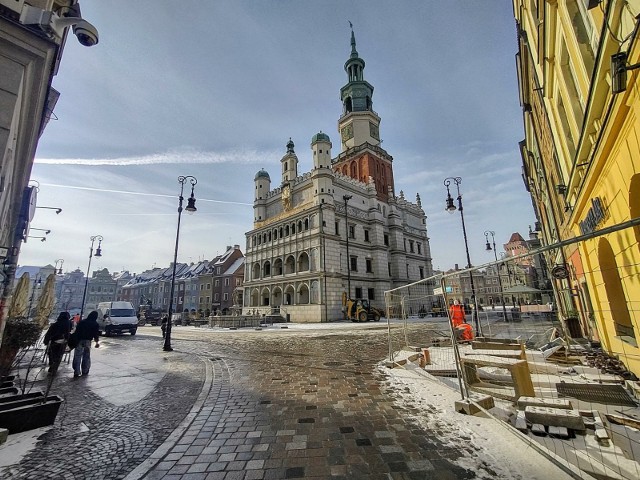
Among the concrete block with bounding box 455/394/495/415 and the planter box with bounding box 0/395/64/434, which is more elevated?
the planter box with bounding box 0/395/64/434

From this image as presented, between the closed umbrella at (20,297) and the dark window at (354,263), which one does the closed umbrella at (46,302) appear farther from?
the dark window at (354,263)

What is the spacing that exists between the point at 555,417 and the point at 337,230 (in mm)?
34699

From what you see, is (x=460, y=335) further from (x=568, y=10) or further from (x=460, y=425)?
(x=568, y=10)

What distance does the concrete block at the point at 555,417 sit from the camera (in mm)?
3818

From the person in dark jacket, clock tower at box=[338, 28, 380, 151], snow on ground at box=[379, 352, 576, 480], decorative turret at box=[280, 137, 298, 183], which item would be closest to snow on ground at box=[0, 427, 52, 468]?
the person in dark jacket

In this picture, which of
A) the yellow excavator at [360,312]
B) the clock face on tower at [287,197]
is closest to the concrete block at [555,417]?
the yellow excavator at [360,312]

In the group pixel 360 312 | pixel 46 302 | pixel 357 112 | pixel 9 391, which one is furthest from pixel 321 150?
pixel 9 391

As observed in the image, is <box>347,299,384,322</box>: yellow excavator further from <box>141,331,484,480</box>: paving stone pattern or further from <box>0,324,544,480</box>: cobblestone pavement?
<box>0,324,544,480</box>: cobblestone pavement

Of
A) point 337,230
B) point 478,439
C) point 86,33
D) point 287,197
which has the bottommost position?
point 478,439

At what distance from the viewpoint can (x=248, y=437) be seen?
4.06m

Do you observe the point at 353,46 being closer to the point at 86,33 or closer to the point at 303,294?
the point at 303,294

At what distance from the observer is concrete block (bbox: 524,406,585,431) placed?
3818mm

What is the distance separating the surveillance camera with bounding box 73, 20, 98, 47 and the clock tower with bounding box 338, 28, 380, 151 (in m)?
45.7

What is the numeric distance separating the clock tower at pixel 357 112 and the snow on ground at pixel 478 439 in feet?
152
